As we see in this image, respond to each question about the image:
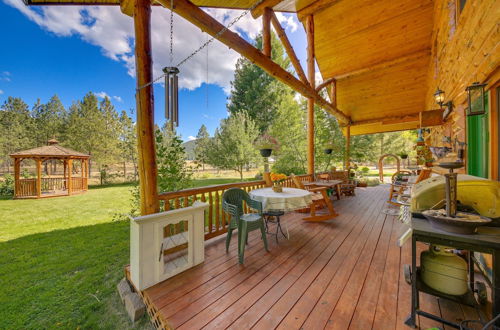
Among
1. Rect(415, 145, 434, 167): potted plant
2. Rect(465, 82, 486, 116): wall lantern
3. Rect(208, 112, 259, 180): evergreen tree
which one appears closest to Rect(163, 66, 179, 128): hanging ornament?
Rect(465, 82, 486, 116): wall lantern

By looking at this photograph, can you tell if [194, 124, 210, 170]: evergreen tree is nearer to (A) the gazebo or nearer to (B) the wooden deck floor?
(B) the wooden deck floor

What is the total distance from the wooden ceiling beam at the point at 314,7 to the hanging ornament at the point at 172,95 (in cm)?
536

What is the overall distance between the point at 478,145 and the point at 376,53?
545 centimetres

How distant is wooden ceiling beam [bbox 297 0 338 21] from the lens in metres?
5.14

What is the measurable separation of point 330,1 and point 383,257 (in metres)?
6.07

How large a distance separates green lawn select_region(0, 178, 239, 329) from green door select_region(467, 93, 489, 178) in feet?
13.1

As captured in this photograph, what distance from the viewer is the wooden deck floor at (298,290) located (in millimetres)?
1513

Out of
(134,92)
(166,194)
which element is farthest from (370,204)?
(134,92)

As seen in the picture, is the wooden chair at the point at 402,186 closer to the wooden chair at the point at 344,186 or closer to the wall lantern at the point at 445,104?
the wall lantern at the point at 445,104

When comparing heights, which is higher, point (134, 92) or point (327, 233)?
point (134, 92)

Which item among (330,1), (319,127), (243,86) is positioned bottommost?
(319,127)

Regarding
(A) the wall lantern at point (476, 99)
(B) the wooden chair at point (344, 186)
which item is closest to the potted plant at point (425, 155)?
(B) the wooden chair at point (344, 186)

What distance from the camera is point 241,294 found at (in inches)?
71.6

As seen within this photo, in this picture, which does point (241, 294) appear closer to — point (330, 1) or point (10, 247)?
point (10, 247)
